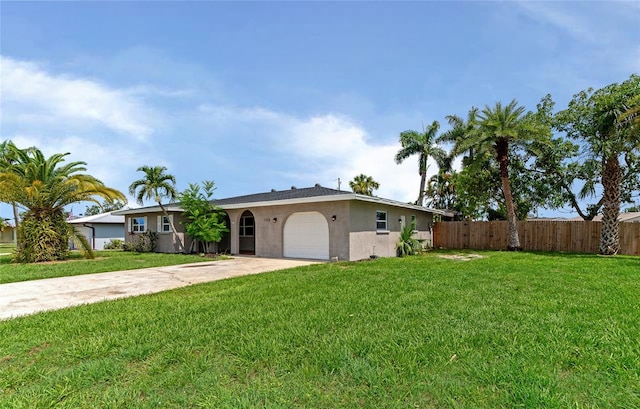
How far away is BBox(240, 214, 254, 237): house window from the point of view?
1839 centimetres

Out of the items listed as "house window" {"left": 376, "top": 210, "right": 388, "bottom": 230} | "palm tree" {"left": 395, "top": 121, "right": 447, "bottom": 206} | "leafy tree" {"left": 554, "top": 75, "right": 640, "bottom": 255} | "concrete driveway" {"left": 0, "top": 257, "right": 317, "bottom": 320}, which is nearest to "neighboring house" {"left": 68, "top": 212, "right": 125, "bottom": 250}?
"concrete driveway" {"left": 0, "top": 257, "right": 317, "bottom": 320}

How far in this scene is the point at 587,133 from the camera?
16781 millimetres

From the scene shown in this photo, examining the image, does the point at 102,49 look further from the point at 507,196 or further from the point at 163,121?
the point at 507,196

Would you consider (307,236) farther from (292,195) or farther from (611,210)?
(611,210)

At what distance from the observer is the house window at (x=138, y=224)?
2031 centimetres

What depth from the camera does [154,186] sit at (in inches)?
668

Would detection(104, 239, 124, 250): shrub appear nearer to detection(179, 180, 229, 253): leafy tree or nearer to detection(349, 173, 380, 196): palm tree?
detection(179, 180, 229, 253): leafy tree

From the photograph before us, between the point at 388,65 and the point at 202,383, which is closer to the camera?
the point at 202,383

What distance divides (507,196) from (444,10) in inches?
433

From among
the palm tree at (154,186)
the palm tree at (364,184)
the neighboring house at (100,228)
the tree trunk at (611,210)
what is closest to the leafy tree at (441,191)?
the palm tree at (364,184)

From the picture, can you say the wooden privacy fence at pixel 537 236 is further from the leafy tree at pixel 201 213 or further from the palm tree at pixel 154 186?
the palm tree at pixel 154 186

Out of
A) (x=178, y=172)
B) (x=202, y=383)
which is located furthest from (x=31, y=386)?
(x=178, y=172)

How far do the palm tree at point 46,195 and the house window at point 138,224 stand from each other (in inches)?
228

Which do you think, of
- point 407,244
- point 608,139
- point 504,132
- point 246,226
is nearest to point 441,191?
point 504,132
